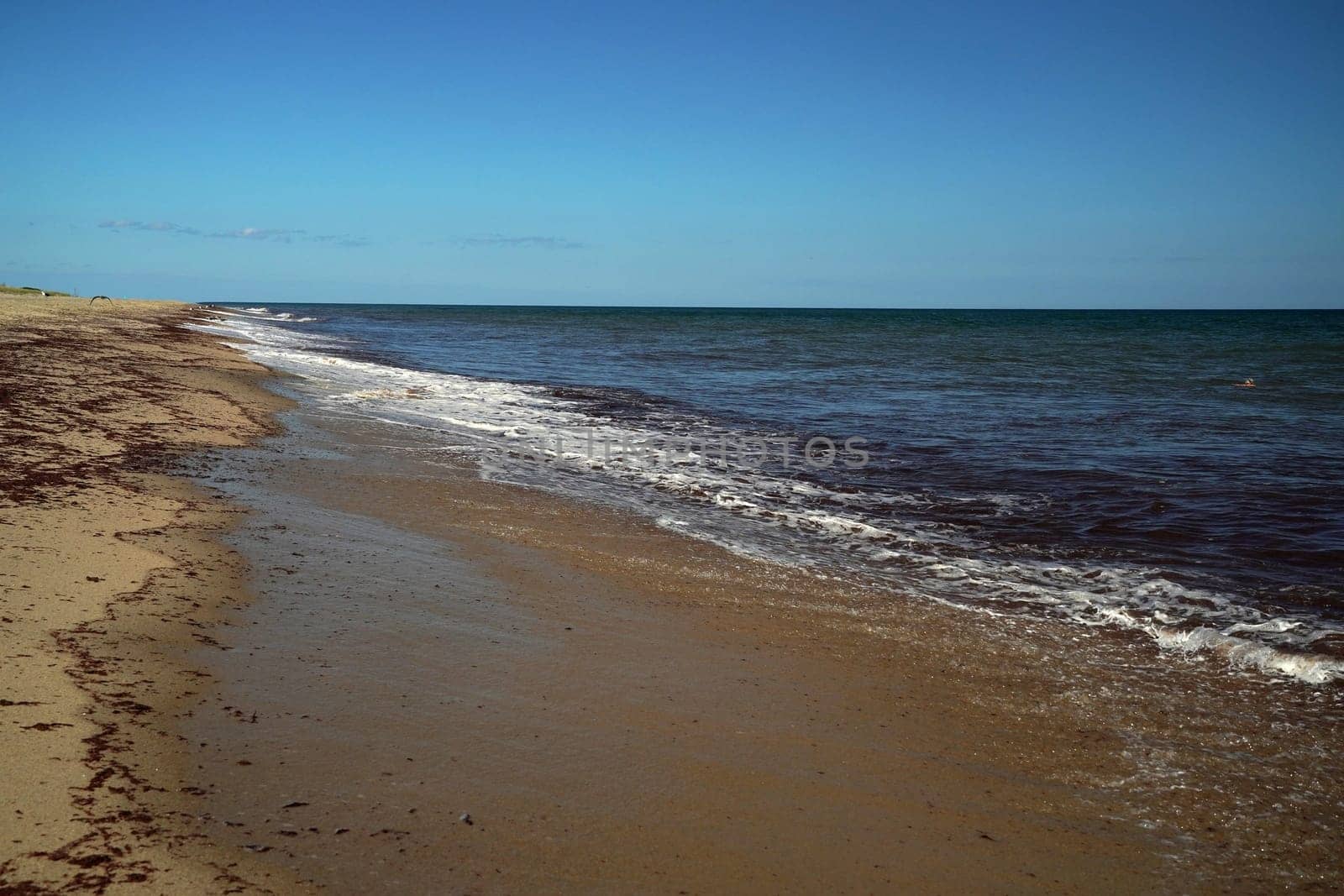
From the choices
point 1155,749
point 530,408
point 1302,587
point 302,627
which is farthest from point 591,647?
point 530,408

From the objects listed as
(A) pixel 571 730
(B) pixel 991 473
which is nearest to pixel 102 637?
(A) pixel 571 730

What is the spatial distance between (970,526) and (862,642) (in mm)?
3581

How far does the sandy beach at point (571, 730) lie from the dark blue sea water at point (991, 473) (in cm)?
100

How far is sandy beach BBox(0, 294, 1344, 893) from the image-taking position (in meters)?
2.76

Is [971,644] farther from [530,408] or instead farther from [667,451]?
[530,408]

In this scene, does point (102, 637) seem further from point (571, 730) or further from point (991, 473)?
point (991, 473)

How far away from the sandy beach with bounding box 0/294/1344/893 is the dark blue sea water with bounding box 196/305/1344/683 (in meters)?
1.00

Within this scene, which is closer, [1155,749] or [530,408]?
[1155,749]

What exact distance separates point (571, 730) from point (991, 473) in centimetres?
854

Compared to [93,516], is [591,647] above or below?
below

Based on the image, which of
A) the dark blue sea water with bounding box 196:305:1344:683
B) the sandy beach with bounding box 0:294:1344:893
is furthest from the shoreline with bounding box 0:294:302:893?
the dark blue sea water with bounding box 196:305:1344:683

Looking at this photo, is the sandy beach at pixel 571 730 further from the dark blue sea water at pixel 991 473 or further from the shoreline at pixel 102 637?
the dark blue sea water at pixel 991 473

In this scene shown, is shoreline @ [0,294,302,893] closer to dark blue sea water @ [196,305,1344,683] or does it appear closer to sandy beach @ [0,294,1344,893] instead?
sandy beach @ [0,294,1344,893]

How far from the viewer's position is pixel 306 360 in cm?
2462
